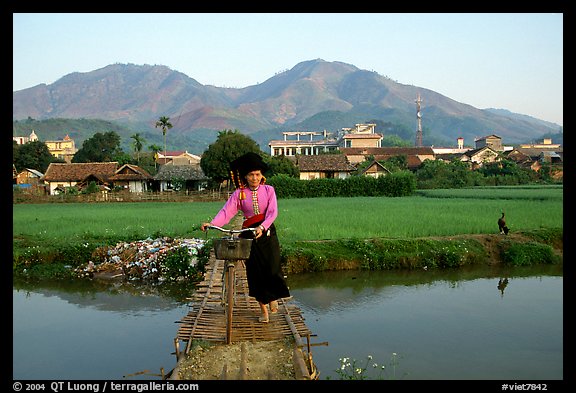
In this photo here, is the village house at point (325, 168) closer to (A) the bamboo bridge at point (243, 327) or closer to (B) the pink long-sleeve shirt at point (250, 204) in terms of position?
(A) the bamboo bridge at point (243, 327)

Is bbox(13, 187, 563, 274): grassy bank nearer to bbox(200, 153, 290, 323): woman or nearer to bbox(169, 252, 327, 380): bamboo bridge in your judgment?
bbox(169, 252, 327, 380): bamboo bridge

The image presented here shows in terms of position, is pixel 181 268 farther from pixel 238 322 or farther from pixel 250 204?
pixel 250 204

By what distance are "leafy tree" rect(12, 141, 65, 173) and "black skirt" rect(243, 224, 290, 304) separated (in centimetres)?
4557

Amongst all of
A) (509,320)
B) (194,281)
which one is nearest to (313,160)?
(194,281)

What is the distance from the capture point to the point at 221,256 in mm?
4086

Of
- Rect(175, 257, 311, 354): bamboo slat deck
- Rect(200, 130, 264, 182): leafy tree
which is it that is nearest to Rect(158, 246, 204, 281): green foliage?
Rect(175, 257, 311, 354): bamboo slat deck

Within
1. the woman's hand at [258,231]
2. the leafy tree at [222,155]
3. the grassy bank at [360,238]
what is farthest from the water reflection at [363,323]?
the leafy tree at [222,155]

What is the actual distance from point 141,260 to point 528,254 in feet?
29.6

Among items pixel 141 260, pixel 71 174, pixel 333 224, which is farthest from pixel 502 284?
pixel 71 174

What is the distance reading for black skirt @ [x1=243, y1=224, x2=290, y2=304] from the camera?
4695 millimetres
